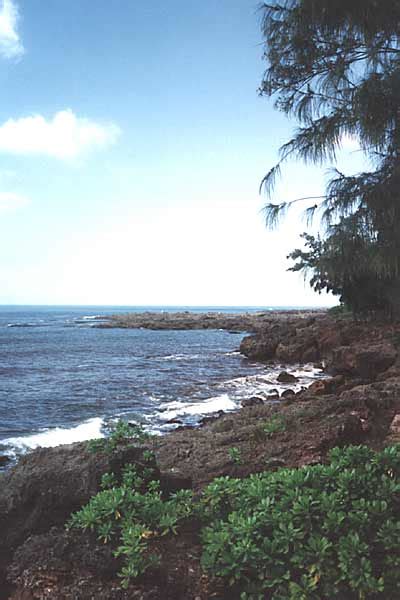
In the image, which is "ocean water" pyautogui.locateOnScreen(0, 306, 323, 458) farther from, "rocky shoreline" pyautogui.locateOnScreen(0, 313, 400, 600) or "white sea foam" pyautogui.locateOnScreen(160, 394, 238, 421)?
"rocky shoreline" pyautogui.locateOnScreen(0, 313, 400, 600)

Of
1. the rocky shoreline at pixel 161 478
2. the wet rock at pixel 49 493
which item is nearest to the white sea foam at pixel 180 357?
the rocky shoreline at pixel 161 478

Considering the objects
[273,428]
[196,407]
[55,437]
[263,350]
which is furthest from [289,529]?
[263,350]

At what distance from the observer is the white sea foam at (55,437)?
36.1 feet

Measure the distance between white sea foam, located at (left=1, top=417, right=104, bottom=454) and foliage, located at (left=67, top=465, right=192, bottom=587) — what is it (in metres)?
7.83

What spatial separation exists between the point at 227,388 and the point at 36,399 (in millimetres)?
7641

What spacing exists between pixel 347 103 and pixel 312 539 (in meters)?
4.80

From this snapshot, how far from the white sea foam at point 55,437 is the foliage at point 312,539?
8.50 meters

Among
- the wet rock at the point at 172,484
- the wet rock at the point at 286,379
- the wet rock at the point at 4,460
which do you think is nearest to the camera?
the wet rock at the point at 172,484

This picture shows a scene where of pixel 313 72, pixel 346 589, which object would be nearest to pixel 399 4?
pixel 313 72

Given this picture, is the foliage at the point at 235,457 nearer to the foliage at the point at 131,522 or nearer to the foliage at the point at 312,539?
the foliage at the point at 131,522

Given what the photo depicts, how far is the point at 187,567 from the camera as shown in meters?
3.05

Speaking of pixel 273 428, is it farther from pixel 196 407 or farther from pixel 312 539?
pixel 196 407

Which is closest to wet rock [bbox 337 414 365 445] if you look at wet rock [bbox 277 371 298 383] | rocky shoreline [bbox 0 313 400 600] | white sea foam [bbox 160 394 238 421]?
rocky shoreline [bbox 0 313 400 600]

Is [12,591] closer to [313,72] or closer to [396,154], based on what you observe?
[396,154]
